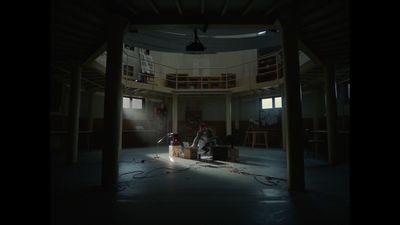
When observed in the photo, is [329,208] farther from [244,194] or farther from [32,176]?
[32,176]

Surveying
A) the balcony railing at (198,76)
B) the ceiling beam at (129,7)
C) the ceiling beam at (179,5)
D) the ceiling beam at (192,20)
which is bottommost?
the ceiling beam at (192,20)

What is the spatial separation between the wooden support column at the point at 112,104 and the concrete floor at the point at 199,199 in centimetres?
34

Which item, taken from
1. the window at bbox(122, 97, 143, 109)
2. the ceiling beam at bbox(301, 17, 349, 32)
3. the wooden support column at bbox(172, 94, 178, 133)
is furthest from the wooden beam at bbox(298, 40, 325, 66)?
the window at bbox(122, 97, 143, 109)

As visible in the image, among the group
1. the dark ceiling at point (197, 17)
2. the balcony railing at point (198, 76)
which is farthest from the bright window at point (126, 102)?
the dark ceiling at point (197, 17)

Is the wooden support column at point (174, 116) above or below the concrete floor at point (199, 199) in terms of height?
above

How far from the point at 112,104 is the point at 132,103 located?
34.4 feet

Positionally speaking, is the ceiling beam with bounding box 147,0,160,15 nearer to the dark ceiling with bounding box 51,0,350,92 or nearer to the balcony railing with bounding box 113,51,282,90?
the dark ceiling with bounding box 51,0,350,92

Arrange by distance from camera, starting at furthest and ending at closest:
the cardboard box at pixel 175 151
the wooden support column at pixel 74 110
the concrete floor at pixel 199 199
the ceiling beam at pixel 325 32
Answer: the cardboard box at pixel 175 151 → the wooden support column at pixel 74 110 → the ceiling beam at pixel 325 32 → the concrete floor at pixel 199 199

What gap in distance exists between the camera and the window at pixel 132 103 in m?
14.6

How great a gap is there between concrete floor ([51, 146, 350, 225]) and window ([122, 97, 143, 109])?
8.44 m

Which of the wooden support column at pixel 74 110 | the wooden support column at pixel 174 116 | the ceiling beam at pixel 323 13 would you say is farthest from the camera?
the wooden support column at pixel 174 116

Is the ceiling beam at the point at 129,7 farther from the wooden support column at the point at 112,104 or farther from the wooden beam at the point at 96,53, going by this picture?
the wooden beam at the point at 96,53

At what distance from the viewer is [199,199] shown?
13.1 ft

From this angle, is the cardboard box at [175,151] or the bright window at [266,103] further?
the bright window at [266,103]
